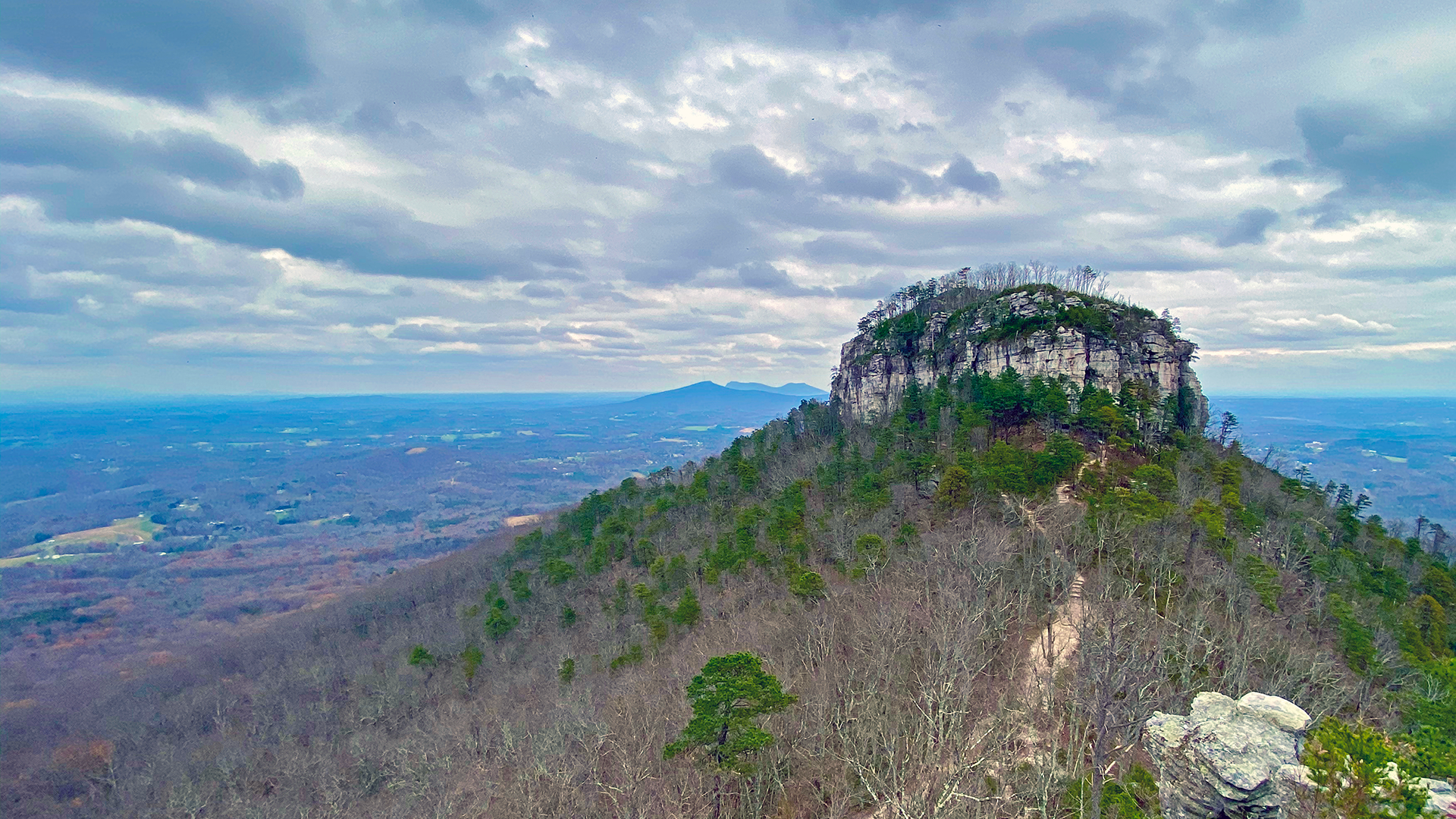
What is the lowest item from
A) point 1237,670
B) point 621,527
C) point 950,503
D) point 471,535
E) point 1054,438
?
point 471,535

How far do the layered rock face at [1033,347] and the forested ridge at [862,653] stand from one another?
3084 mm

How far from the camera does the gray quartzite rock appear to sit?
51.4 ft

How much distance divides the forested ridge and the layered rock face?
10.1 ft

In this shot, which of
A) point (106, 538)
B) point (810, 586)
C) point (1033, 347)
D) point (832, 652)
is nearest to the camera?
point (832, 652)

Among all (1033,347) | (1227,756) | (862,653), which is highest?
(1033,347)

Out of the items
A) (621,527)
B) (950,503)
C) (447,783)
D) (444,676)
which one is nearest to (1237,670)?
(950,503)

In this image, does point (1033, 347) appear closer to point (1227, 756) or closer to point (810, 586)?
point (810, 586)

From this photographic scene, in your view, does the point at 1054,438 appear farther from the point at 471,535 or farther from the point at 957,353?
the point at 471,535

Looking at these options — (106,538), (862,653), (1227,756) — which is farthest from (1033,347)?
(106,538)

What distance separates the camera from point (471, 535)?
164250 mm

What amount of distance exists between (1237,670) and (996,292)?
5143 centimetres

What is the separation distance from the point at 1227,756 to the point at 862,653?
1185 centimetres

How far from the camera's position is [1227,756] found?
16156 millimetres

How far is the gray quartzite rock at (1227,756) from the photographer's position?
51.4ft
